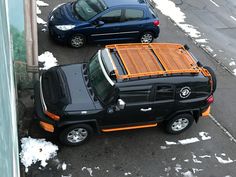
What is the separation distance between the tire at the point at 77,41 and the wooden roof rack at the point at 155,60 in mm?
3099

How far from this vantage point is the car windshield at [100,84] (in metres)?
8.27

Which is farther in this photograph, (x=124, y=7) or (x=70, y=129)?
(x=124, y=7)

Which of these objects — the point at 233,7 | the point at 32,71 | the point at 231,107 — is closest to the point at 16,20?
the point at 32,71

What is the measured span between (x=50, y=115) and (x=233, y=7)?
38.0 ft

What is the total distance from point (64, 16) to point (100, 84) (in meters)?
4.30

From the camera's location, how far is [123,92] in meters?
8.27

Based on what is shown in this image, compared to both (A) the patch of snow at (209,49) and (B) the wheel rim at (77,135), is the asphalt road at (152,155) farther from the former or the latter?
(A) the patch of snow at (209,49)

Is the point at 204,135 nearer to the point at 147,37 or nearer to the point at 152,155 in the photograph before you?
the point at 152,155

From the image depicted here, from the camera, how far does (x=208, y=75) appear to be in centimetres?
886

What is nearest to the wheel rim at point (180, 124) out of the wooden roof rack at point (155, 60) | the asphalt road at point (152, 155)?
the asphalt road at point (152, 155)

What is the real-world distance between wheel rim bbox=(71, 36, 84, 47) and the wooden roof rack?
10.3 ft

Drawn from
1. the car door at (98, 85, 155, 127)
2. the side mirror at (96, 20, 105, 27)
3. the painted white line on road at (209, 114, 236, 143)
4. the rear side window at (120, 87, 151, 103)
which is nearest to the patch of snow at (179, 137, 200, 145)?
the painted white line on road at (209, 114, 236, 143)

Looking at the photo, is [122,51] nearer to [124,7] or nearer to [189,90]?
[189,90]

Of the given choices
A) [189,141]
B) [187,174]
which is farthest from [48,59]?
[187,174]
